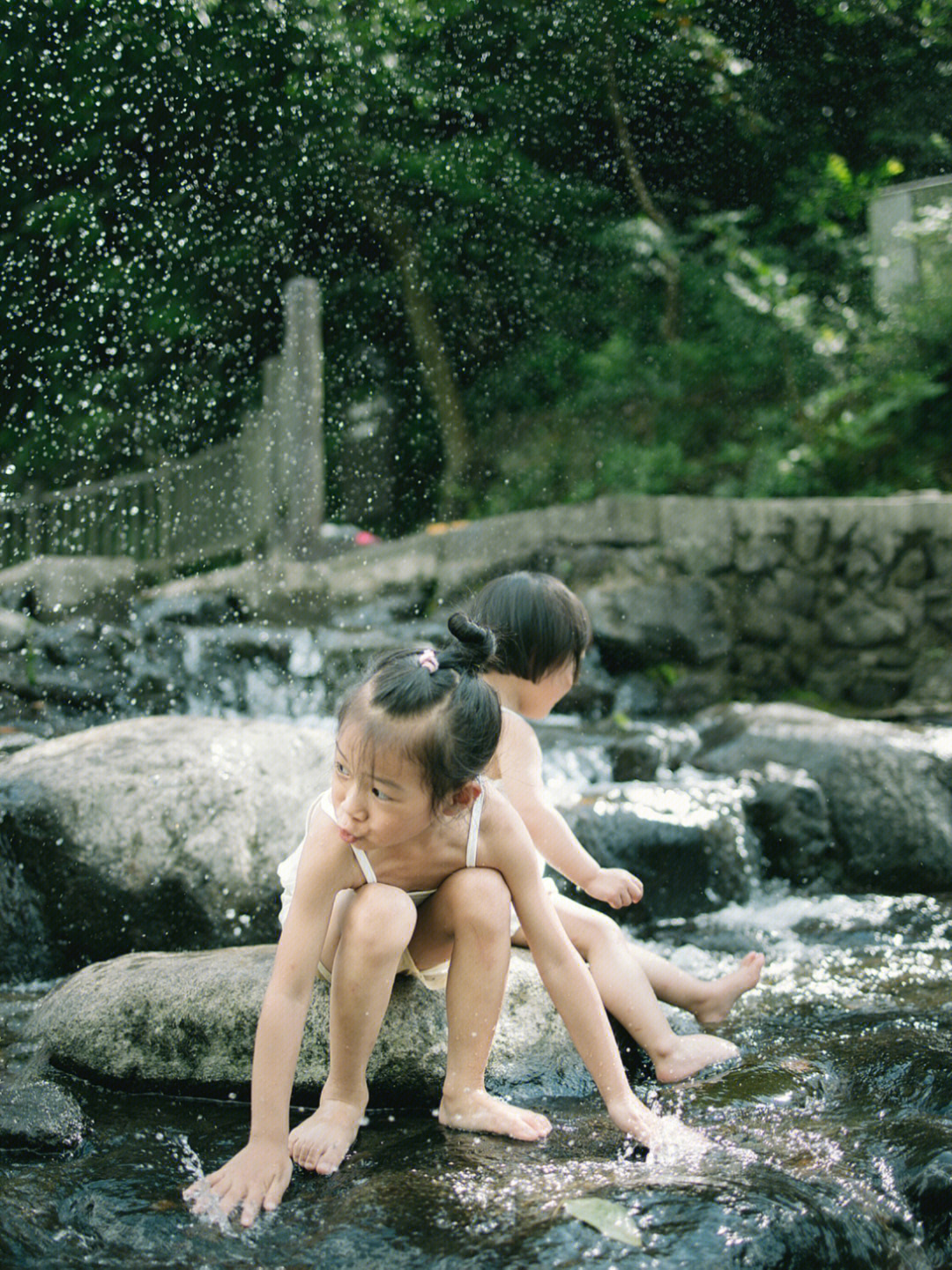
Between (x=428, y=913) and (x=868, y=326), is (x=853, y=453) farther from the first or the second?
(x=428, y=913)

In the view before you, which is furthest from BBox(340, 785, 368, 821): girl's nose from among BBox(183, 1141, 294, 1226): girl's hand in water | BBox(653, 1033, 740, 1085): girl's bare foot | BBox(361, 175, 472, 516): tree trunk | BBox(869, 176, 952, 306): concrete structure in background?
BBox(361, 175, 472, 516): tree trunk

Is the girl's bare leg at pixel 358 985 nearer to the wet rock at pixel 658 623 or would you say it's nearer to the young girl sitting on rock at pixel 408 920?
the young girl sitting on rock at pixel 408 920

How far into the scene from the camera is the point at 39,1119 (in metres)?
2.17

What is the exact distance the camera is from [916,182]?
10320 millimetres

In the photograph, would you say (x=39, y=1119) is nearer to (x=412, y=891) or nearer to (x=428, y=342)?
(x=412, y=891)

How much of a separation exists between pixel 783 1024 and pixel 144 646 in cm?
546

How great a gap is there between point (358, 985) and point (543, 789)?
706mm

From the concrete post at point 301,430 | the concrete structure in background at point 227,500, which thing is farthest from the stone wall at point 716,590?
the concrete structure in background at point 227,500

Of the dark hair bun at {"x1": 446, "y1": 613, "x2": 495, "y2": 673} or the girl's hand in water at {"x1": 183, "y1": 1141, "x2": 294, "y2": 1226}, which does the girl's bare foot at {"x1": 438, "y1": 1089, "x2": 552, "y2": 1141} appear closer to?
the girl's hand in water at {"x1": 183, "y1": 1141, "x2": 294, "y2": 1226}

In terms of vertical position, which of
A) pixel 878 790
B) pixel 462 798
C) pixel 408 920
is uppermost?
pixel 462 798

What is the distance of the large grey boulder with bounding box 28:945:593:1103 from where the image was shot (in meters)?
2.45

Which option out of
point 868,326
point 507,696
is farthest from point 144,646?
point 868,326

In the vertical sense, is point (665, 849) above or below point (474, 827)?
below

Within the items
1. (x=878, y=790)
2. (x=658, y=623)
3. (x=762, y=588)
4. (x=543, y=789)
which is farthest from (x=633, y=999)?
(x=762, y=588)
